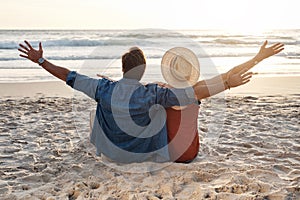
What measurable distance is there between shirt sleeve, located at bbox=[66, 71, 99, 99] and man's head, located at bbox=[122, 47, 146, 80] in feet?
1.01

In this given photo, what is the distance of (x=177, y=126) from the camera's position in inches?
141

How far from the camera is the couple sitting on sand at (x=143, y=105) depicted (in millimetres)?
3332

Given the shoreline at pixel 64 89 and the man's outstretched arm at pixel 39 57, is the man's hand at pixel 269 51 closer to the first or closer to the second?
the man's outstretched arm at pixel 39 57

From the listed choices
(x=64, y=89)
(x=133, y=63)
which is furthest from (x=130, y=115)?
(x=64, y=89)

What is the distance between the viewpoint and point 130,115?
3.46 meters

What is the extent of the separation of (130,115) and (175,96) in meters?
0.50

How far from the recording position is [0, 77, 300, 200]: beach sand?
3090 mm

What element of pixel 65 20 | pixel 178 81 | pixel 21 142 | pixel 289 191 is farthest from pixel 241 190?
pixel 65 20

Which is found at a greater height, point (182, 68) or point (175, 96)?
point (182, 68)

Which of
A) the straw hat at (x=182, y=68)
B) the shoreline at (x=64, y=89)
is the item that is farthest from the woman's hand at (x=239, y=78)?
the shoreline at (x=64, y=89)

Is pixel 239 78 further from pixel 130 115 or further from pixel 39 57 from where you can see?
pixel 39 57

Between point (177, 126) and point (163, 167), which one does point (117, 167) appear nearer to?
point (163, 167)

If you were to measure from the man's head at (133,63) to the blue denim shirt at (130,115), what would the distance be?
6 centimetres

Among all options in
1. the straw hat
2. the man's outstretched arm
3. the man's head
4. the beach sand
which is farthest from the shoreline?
the straw hat
